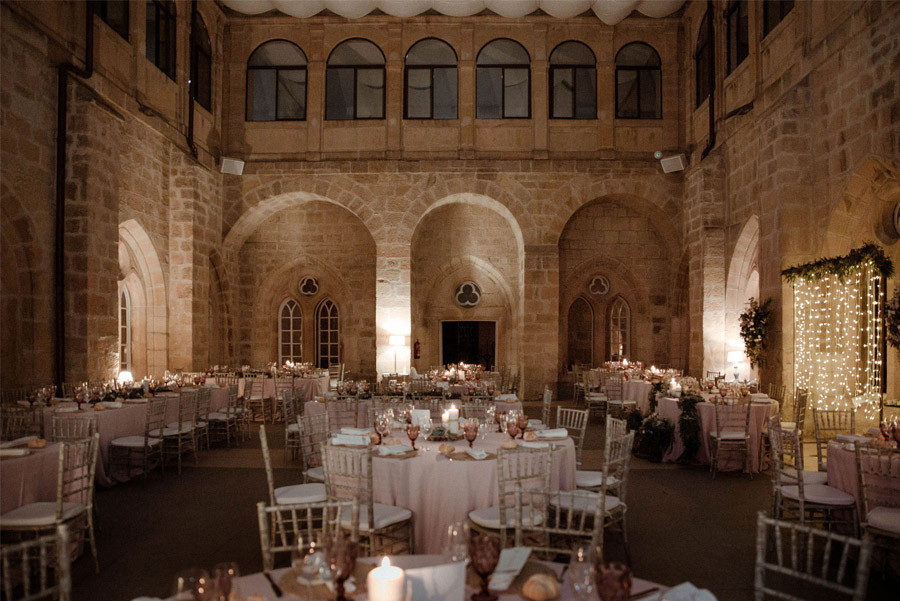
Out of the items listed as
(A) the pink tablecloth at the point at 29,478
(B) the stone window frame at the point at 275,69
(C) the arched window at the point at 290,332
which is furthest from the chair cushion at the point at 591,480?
(C) the arched window at the point at 290,332

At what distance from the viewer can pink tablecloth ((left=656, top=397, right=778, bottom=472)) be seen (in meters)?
7.52

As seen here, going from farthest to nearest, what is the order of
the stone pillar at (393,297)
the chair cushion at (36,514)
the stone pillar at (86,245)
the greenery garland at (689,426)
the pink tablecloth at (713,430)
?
the stone pillar at (393,297) < the stone pillar at (86,245) < the greenery garland at (689,426) < the pink tablecloth at (713,430) < the chair cushion at (36,514)

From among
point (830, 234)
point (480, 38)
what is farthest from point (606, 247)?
point (830, 234)

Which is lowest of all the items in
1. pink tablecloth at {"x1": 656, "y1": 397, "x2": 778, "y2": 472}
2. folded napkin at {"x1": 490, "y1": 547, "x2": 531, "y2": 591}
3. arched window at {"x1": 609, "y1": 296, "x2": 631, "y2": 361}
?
pink tablecloth at {"x1": 656, "y1": 397, "x2": 778, "y2": 472}

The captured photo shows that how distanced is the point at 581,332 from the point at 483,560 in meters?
14.2

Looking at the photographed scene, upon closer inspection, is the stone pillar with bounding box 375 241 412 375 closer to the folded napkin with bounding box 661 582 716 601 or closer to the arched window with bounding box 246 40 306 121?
the arched window with bounding box 246 40 306 121

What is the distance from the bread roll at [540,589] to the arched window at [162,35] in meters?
11.8

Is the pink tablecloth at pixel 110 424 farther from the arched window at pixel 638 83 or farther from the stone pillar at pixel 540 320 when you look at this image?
the arched window at pixel 638 83

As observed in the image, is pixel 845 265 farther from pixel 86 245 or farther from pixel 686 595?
pixel 86 245

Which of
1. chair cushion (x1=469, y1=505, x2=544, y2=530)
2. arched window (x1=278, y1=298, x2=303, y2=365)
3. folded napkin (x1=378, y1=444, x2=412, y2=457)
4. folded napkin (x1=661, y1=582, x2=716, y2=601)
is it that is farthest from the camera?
arched window (x1=278, y1=298, x2=303, y2=365)

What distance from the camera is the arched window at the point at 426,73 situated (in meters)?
14.1

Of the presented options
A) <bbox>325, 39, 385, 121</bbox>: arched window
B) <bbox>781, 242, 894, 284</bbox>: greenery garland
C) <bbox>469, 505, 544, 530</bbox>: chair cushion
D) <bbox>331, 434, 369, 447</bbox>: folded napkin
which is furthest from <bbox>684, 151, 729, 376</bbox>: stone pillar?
<bbox>469, 505, 544, 530</bbox>: chair cushion

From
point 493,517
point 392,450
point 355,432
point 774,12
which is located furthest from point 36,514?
point 774,12

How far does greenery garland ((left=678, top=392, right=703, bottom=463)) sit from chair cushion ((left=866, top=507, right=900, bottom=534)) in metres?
3.41
